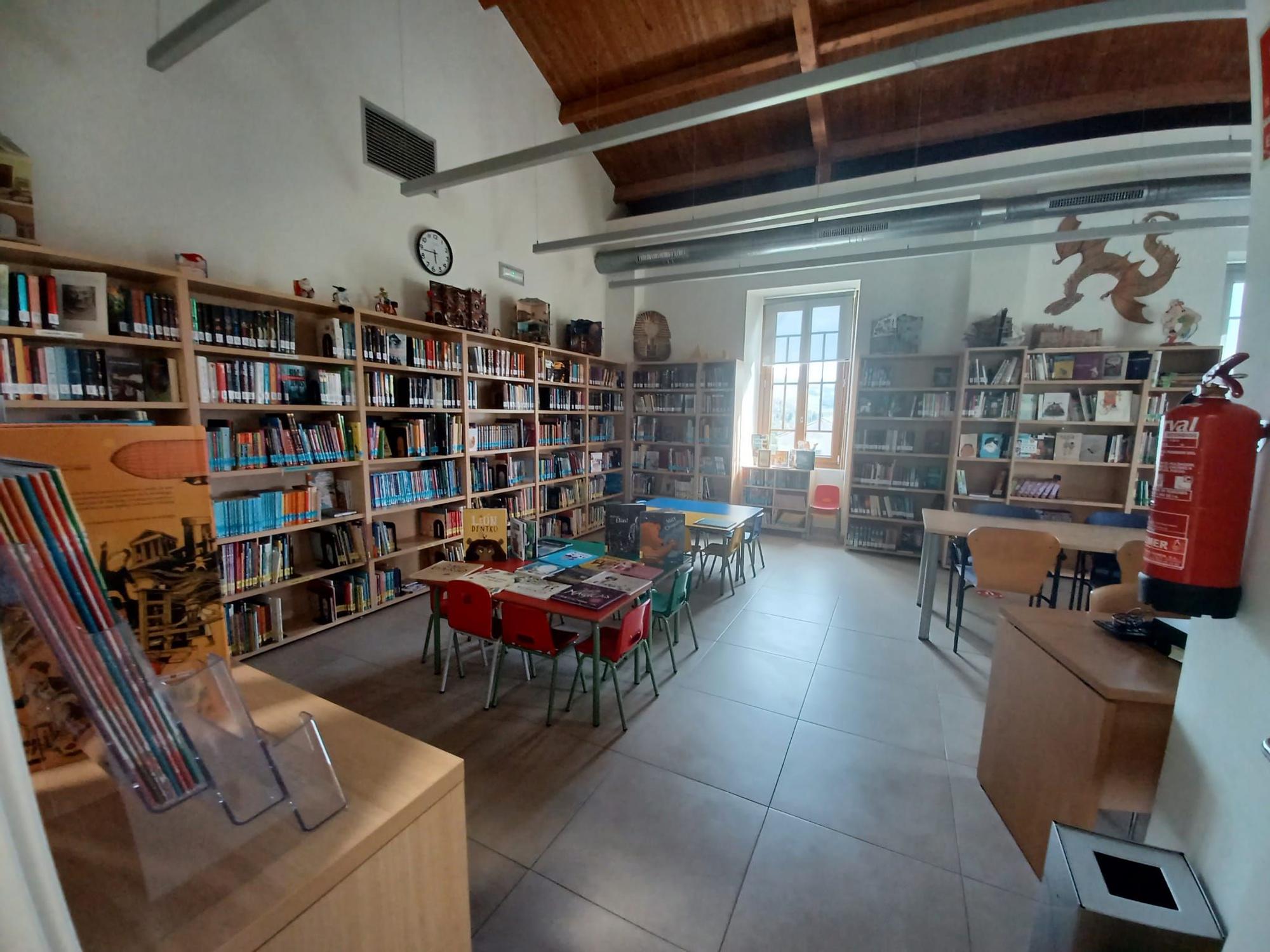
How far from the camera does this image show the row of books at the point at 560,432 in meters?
5.50

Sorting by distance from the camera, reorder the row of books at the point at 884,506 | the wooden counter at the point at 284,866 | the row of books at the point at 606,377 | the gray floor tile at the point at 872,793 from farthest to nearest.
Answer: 1. the row of books at the point at 606,377
2. the row of books at the point at 884,506
3. the gray floor tile at the point at 872,793
4. the wooden counter at the point at 284,866

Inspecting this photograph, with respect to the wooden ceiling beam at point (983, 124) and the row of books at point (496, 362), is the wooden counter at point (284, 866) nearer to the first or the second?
the row of books at point (496, 362)

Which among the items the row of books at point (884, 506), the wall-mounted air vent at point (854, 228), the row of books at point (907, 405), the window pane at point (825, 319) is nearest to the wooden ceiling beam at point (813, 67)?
the wall-mounted air vent at point (854, 228)

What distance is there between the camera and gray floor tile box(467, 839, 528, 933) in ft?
5.12

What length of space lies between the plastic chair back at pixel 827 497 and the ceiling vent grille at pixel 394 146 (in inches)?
222

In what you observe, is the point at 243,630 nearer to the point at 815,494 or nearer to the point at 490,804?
the point at 490,804

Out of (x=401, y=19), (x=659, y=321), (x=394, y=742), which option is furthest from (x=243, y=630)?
(x=659, y=321)

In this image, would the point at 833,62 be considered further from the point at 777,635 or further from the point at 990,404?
the point at 777,635

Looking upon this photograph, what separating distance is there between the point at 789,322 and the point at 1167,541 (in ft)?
20.0

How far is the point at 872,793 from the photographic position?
2.06 meters

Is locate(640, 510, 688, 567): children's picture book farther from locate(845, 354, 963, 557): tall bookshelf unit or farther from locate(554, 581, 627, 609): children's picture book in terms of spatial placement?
locate(845, 354, 963, 557): tall bookshelf unit

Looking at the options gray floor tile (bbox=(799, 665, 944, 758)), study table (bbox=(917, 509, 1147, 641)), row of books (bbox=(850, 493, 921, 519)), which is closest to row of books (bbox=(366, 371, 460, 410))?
gray floor tile (bbox=(799, 665, 944, 758))

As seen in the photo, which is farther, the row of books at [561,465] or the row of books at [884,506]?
the row of books at [884,506]

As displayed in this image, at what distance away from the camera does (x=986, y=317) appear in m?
5.16
